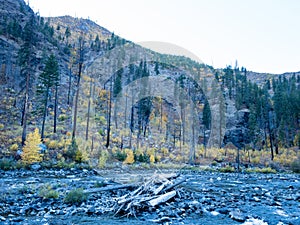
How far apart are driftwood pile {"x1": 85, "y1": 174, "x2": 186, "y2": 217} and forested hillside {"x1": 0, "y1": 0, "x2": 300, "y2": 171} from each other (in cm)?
1028

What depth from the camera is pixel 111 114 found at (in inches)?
1769

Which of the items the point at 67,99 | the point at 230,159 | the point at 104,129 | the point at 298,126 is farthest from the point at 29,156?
the point at 298,126

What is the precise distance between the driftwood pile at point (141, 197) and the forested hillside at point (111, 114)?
1028cm

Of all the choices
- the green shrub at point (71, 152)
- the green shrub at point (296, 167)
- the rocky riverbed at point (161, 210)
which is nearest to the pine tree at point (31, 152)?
the green shrub at point (71, 152)

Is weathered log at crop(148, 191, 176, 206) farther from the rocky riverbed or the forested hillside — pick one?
the forested hillside

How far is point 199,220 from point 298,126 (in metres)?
51.6

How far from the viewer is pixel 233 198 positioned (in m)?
10.7

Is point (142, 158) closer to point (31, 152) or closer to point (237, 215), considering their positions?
point (31, 152)

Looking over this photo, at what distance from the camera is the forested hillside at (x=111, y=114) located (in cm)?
Answer: 2436

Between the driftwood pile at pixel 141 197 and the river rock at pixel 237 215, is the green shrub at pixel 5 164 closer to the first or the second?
the driftwood pile at pixel 141 197

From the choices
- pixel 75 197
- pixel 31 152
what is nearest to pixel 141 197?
pixel 75 197

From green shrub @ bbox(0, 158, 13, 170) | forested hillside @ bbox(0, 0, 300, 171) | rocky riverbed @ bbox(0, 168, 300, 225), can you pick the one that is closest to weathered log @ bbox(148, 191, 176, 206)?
rocky riverbed @ bbox(0, 168, 300, 225)

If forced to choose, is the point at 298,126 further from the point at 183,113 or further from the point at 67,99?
the point at 67,99

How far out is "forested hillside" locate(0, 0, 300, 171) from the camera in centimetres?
2436
